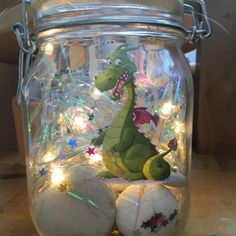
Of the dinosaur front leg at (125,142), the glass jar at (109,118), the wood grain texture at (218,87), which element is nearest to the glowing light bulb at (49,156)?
the glass jar at (109,118)

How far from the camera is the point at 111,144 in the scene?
0.38 metres

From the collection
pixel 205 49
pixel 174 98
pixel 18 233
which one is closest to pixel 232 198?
pixel 174 98

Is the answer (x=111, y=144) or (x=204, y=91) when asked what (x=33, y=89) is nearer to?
(x=111, y=144)

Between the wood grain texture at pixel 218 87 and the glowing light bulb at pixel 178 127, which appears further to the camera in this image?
the wood grain texture at pixel 218 87

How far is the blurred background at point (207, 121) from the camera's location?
0.56 meters

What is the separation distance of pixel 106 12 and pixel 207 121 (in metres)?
0.55

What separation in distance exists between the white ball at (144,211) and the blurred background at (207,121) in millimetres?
134

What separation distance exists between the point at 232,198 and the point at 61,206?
0.27 metres

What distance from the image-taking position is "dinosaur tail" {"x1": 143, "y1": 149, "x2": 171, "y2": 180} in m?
0.38

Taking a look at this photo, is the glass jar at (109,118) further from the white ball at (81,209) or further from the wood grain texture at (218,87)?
the wood grain texture at (218,87)

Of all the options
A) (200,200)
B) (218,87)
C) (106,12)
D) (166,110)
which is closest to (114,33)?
(106,12)

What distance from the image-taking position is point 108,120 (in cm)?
45

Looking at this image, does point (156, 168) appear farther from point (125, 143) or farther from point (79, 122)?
point (79, 122)

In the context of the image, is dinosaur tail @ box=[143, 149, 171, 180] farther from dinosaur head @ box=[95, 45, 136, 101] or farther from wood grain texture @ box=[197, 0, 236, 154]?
wood grain texture @ box=[197, 0, 236, 154]
